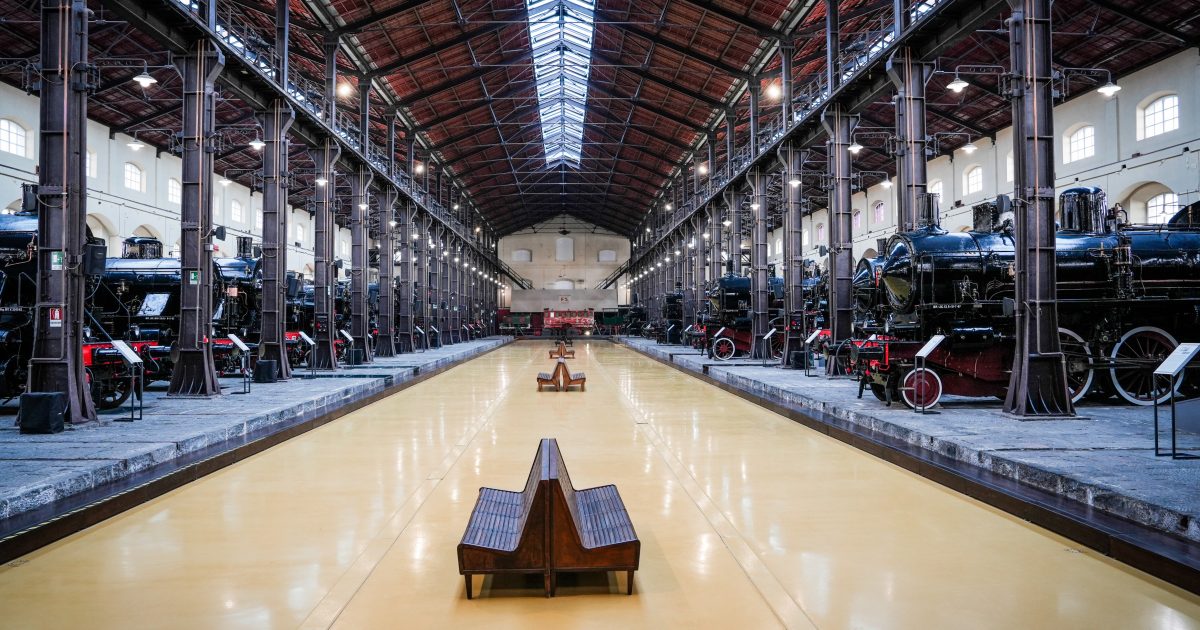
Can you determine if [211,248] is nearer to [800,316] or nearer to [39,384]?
[39,384]

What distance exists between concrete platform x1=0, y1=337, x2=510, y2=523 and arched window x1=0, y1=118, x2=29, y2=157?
1328 cm

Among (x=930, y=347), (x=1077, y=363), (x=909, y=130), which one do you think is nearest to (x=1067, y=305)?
(x=1077, y=363)

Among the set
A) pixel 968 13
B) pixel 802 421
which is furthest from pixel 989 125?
pixel 802 421

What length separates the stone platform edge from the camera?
4.46 m

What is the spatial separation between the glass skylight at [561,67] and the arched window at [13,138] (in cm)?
1578

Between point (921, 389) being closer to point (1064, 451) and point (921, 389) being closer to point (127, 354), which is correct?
point (1064, 451)

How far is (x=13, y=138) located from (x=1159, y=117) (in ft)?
111

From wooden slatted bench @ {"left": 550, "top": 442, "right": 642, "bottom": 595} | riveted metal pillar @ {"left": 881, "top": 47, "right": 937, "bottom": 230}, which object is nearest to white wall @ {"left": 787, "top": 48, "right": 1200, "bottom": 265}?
riveted metal pillar @ {"left": 881, "top": 47, "right": 937, "bottom": 230}

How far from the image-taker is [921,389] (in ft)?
30.0

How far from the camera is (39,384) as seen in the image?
8.20 meters

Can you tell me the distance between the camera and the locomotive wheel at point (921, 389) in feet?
30.1

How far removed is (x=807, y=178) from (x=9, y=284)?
116 feet

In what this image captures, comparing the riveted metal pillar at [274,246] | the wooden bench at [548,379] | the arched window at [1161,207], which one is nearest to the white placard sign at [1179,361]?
the wooden bench at [548,379]

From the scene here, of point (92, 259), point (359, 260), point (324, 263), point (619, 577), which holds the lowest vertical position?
point (619, 577)
